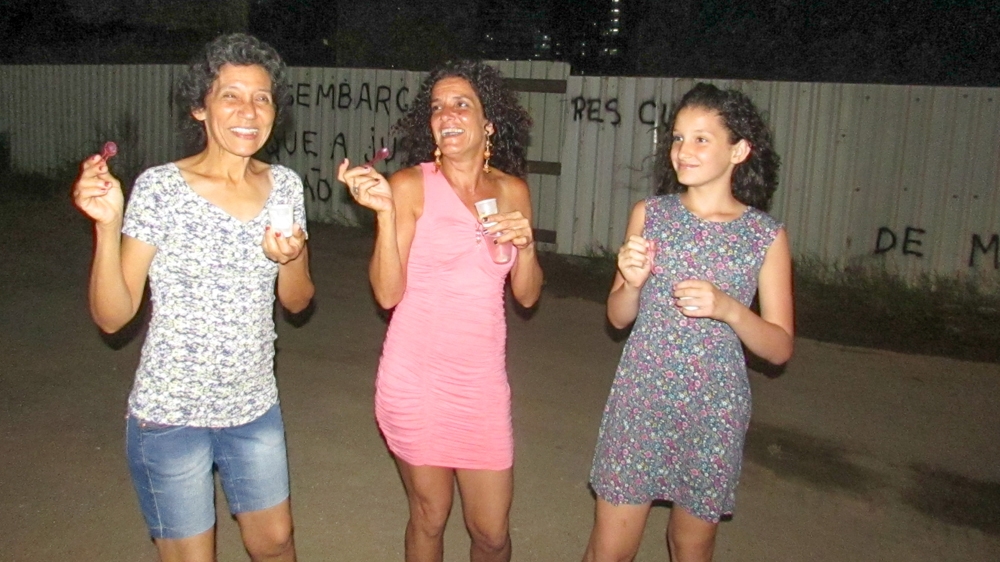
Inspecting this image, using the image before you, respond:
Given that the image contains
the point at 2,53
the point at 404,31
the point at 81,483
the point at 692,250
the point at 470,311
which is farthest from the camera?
the point at 2,53

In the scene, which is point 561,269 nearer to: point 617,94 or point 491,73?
point 617,94

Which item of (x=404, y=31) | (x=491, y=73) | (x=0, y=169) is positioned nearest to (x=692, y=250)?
(x=491, y=73)

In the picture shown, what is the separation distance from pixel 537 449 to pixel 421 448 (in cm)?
233

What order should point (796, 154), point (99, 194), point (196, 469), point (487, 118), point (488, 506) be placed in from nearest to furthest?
point (99, 194) < point (196, 469) < point (488, 506) < point (487, 118) < point (796, 154)

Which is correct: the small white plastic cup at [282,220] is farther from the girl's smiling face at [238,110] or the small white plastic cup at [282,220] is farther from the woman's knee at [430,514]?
the woman's knee at [430,514]

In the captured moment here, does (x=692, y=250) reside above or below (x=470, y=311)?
above

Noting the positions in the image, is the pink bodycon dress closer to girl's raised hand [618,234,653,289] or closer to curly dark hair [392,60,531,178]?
curly dark hair [392,60,531,178]

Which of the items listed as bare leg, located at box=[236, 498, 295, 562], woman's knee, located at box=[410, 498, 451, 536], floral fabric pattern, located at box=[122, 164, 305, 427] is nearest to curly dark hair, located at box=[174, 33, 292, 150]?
floral fabric pattern, located at box=[122, 164, 305, 427]

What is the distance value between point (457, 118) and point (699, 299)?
116 centimetres

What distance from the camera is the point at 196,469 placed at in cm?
286

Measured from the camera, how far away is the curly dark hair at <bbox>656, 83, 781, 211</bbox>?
3.04m

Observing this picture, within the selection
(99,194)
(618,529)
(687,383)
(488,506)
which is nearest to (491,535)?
(488,506)

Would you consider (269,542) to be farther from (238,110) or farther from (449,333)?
(238,110)

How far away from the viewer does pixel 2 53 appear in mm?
26125
